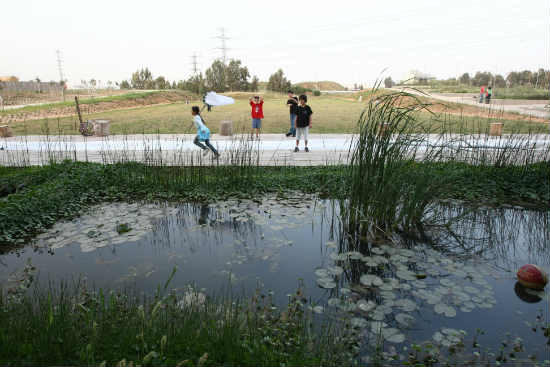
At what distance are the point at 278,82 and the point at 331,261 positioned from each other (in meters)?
35.1

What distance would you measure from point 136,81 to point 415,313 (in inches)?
1847

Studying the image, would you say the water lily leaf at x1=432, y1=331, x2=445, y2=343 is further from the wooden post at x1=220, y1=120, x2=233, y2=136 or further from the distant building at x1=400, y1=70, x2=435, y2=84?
the wooden post at x1=220, y1=120, x2=233, y2=136

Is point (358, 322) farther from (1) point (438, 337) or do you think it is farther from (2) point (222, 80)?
(2) point (222, 80)

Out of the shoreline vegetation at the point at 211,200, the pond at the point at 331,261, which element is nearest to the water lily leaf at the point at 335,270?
the pond at the point at 331,261

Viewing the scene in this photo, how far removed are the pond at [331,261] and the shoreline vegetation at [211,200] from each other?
0.17 m

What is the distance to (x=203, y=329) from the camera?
182 centimetres

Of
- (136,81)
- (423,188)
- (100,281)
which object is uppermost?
(136,81)

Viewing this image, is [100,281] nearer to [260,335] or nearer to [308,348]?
[260,335]

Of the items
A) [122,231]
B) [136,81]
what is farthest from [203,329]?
[136,81]

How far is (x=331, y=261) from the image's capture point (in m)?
2.83

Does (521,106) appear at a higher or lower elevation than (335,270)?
higher

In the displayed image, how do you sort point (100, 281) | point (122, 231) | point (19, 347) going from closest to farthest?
point (19, 347) → point (100, 281) → point (122, 231)

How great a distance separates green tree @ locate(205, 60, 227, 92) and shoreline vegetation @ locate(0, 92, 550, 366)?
3230cm

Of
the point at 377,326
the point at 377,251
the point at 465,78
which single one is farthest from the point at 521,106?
the point at 465,78
